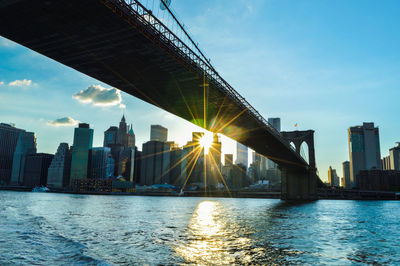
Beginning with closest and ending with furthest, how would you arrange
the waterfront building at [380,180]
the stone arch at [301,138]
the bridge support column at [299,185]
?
the bridge support column at [299,185] → the stone arch at [301,138] → the waterfront building at [380,180]

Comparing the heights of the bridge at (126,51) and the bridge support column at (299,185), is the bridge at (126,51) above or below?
above

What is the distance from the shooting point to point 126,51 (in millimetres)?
27203

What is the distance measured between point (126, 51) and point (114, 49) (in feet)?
3.35

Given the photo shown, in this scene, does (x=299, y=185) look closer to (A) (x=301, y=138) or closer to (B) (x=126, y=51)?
(A) (x=301, y=138)

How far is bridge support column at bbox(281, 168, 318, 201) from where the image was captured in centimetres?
7538

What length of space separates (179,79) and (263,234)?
19.8 meters

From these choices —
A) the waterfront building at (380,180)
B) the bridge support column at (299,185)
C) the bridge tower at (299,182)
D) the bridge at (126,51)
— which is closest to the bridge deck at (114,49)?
the bridge at (126,51)

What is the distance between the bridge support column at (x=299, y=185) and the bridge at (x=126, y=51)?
33.7 metres

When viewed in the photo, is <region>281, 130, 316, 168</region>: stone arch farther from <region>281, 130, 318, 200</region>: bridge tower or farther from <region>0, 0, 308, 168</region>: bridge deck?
<region>0, 0, 308, 168</region>: bridge deck

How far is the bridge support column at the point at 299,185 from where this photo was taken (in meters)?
75.4

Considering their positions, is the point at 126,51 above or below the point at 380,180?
above

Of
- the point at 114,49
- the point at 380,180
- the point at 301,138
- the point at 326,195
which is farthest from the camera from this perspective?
the point at 380,180

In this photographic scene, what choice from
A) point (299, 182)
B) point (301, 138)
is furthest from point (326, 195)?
point (299, 182)

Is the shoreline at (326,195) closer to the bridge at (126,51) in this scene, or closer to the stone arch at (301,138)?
the stone arch at (301,138)
